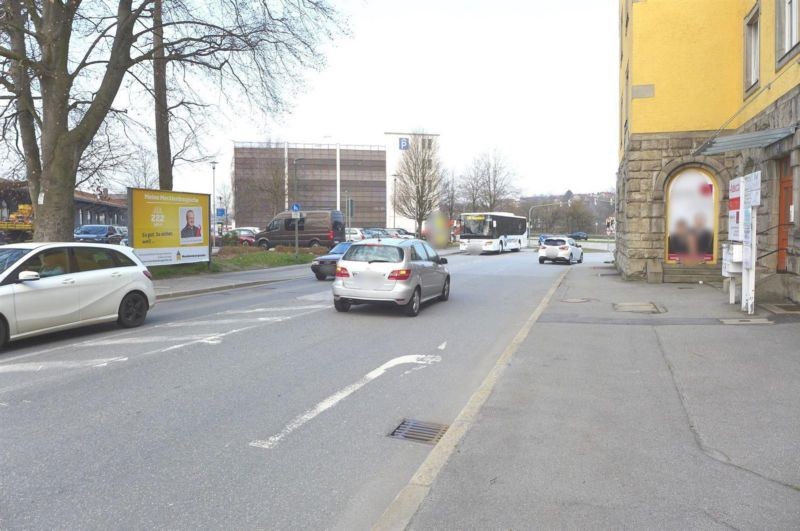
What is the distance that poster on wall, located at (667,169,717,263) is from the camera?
58.6 feet

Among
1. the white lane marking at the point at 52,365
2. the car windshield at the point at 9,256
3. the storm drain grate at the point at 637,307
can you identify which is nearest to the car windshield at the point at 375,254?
the storm drain grate at the point at 637,307

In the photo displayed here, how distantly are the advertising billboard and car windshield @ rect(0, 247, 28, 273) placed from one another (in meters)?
9.37

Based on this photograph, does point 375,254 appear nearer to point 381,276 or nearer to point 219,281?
point 381,276

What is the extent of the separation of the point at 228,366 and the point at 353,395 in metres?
2.05

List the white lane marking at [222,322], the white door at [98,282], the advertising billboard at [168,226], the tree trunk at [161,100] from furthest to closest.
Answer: the advertising billboard at [168,226], the tree trunk at [161,100], the white lane marking at [222,322], the white door at [98,282]

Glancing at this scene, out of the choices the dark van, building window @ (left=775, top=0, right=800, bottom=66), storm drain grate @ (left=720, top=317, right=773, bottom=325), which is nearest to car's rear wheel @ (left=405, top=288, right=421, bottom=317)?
storm drain grate @ (left=720, top=317, right=773, bottom=325)

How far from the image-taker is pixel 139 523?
140 inches

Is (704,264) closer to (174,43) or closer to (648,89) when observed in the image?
(648,89)

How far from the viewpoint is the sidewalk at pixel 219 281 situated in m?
16.6

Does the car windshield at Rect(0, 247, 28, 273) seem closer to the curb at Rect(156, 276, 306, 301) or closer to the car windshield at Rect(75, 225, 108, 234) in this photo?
the curb at Rect(156, 276, 306, 301)

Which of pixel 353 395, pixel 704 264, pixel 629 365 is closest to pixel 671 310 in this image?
pixel 629 365

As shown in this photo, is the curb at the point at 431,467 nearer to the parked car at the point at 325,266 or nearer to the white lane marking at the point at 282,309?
the white lane marking at the point at 282,309

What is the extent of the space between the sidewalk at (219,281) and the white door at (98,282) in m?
5.34

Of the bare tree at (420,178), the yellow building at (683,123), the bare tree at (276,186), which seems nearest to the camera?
the yellow building at (683,123)
